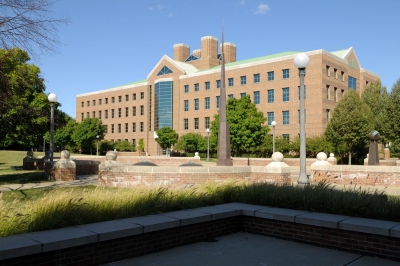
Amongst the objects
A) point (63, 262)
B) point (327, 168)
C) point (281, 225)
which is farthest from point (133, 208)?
point (327, 168)

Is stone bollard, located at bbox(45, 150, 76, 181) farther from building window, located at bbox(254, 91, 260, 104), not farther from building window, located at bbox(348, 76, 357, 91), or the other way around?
building window, located at bbox(348, 76, 357, 91)

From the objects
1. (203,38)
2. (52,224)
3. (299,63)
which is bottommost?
(52,224)

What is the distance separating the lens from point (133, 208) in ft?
22.9

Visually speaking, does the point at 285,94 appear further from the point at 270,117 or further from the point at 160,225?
the point at 160,225

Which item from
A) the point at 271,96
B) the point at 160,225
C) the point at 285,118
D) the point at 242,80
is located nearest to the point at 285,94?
the point at 271,96

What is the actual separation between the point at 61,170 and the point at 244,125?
3022 cm

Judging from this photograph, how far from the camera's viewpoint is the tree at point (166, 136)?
66.8m

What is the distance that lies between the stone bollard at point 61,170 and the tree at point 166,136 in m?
47.3

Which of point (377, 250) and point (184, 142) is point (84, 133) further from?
point (377, 250)

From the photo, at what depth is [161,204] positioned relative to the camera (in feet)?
23.9

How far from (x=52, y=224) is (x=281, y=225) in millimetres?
3928

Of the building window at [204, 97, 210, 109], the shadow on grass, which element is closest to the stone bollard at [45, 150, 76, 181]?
the shadow on grass

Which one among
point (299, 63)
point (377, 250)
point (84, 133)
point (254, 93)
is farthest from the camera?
point (84, 133)

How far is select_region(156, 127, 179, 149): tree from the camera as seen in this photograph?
219ft
